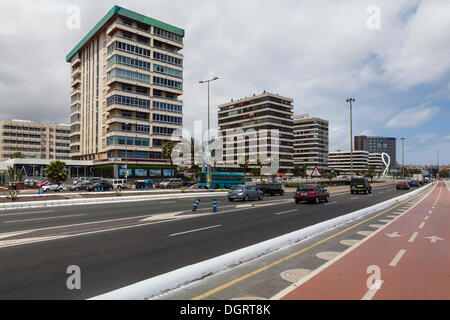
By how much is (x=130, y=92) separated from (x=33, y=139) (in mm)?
70996

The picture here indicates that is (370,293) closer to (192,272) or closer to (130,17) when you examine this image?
(192,272)

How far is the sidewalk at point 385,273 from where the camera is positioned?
201 inches

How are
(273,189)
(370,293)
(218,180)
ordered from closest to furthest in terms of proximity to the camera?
(370,293)
(273,189)
(218,180)

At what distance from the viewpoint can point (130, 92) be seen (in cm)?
6731

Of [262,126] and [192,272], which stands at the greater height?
[262,126]

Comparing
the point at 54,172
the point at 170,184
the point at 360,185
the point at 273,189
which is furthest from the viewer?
the point at 170,184

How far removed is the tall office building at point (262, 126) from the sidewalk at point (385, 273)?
104 m

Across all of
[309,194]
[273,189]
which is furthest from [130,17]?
[309,194]

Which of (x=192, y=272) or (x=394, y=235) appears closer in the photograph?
(x=192, y=272)

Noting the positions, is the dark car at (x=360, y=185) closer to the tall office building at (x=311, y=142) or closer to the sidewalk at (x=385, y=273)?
the sidewalk at (x=385, y=273)

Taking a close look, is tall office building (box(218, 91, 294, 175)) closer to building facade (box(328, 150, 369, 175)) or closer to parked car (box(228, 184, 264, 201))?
building facade (box(328, 150, 369, 175))

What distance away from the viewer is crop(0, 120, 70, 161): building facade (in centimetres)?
10769

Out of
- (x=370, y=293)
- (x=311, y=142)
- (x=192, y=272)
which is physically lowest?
(x=370, y=293)
